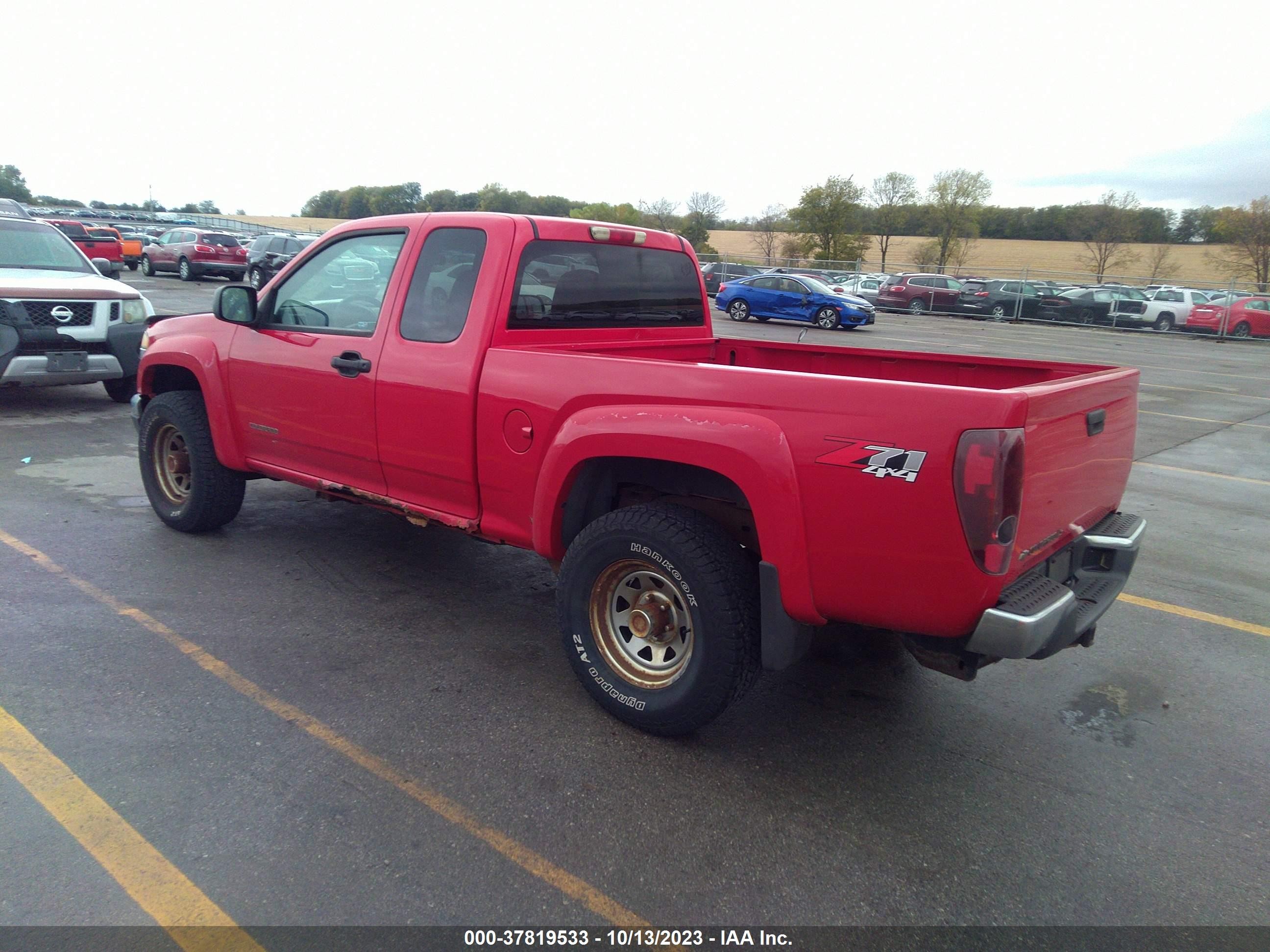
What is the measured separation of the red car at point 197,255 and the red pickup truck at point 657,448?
85.1 feet

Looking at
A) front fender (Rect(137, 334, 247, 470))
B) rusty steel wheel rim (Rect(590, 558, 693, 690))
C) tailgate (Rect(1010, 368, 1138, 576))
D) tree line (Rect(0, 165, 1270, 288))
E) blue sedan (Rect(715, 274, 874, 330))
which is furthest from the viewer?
tree line (Rect(0, 165, 1270, 288))

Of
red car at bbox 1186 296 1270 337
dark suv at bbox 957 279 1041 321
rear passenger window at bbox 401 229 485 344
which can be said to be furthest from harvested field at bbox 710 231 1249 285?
rear passenger window at bbox 401 229 485 344

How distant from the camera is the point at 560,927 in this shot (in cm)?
240

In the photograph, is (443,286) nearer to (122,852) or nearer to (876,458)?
(876,458)

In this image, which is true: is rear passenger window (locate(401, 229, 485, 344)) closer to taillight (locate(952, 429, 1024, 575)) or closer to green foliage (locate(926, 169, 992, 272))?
taillight (locate(952, 429, 1024, 575))

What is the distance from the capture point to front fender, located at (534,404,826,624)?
A: 2785 mm

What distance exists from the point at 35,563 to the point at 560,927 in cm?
399

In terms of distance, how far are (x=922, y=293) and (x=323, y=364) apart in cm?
3311

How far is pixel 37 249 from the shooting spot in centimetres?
920

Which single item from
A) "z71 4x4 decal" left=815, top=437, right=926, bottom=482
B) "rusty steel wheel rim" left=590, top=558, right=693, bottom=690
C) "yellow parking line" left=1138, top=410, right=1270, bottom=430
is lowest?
"yellow parking line" left=1138, top=410, right=1270, bottom=430

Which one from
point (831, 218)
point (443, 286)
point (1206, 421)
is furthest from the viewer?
point (831, 218)

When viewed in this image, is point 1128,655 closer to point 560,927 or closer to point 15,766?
point 560,927

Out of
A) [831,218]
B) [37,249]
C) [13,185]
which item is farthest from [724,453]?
[13,185]

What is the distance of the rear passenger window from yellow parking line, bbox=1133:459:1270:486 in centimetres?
719
